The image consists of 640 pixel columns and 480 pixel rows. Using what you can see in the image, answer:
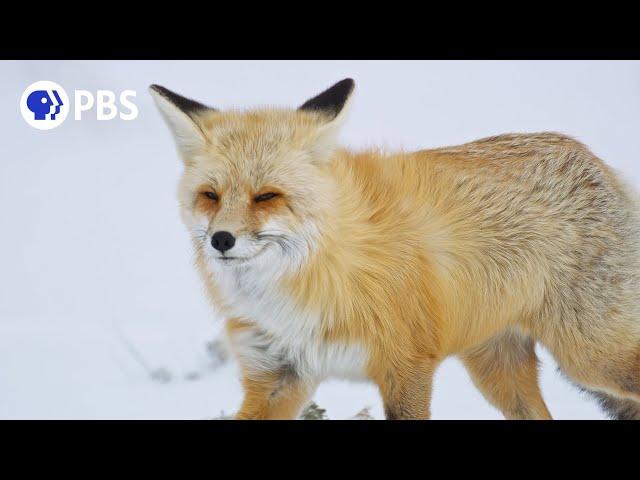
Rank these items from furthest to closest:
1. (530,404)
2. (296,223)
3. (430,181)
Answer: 1. (530,404)
2. (430,181)
3. (296,223)

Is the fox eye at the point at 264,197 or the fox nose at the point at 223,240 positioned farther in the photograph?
the fox eye at the point at 264,197

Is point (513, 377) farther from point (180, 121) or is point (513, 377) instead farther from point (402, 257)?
point (180, 121)

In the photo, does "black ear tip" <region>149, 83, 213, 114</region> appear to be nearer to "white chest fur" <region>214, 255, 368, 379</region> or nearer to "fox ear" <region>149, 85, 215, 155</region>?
"fox ear" <region>149, 85, 215, 155</region>

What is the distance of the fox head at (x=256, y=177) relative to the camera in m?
3.88

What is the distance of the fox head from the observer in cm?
388

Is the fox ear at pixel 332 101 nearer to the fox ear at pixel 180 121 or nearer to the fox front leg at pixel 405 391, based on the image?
the fox ear at pixel 180 121

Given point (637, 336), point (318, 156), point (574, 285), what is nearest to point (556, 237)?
point (574, 285)

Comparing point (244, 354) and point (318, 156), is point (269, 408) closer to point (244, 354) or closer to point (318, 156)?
point (244, 354)

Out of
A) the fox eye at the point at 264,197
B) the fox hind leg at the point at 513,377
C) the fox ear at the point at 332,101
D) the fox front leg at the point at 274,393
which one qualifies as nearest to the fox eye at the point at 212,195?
the fox eye at the point at 264,197

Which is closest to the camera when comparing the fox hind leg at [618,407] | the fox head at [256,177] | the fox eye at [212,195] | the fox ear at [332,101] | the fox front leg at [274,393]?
the fox head at [256,177]

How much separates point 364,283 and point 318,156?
2.27 feet

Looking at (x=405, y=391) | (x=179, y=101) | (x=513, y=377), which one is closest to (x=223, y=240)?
(x=179, y=101)

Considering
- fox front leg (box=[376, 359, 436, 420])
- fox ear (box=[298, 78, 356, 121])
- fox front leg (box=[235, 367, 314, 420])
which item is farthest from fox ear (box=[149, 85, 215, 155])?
fox front leg (box=[376, 359, 436, 420])

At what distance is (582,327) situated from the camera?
4.81 metres
